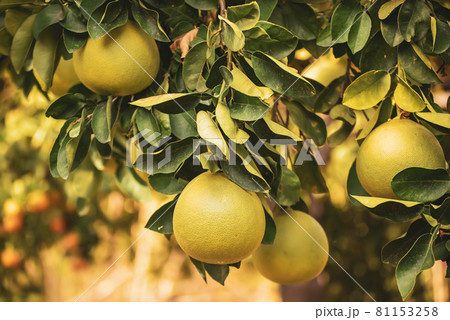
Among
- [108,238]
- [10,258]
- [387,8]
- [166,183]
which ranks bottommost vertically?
[108,238]

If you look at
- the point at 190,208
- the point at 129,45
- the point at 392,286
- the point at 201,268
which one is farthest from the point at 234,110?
the point at 392,286

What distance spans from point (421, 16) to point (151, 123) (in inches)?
19.1

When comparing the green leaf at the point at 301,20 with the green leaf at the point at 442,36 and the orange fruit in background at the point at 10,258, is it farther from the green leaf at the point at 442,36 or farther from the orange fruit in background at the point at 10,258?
the orange fruit in background at the point at 10,258

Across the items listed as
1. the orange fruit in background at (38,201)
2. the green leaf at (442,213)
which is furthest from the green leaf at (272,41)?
the orange fruit in background at (38,201)

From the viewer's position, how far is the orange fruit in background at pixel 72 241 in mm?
2609

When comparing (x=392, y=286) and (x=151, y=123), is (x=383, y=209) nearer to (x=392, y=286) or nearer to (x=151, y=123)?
(x=151, y=123)

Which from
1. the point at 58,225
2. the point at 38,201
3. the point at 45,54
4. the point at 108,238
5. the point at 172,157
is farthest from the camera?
the point at 108,238

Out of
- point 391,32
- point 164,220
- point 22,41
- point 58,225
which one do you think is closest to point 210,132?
point 164,220

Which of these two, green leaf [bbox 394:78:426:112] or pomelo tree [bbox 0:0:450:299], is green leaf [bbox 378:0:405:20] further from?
green leaf [bbox 394:78:426:112]

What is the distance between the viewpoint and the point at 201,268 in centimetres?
102

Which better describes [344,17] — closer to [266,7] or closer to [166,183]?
[266,7]

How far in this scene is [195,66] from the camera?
31.1 inches

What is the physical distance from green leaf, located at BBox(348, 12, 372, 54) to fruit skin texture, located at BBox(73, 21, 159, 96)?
13.8 inches

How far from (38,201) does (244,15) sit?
75.1 inches
